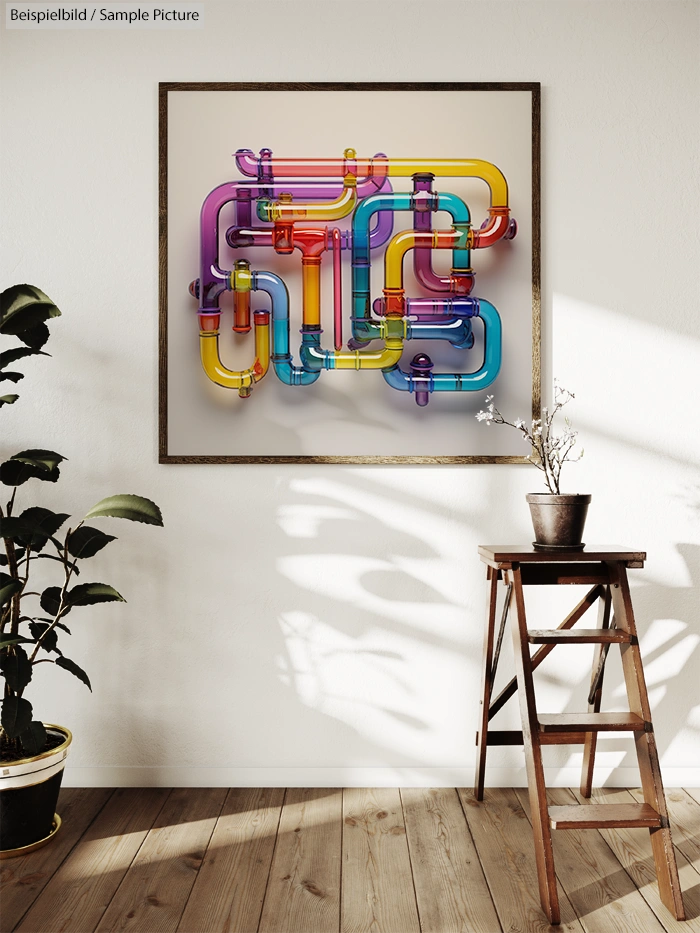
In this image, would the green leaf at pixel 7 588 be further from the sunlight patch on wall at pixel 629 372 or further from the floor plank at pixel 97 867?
the sunlight patch on wall at pixel 629 372

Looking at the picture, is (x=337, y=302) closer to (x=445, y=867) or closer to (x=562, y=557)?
(x=562, y=557)

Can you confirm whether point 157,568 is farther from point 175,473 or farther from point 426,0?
point 426,0

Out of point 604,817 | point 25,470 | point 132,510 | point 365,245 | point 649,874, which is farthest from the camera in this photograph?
point 365,245

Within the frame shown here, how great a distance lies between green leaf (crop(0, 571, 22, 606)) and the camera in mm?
1960

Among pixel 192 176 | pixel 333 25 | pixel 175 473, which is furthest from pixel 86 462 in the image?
pixel 333 25

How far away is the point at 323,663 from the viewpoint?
240 cm

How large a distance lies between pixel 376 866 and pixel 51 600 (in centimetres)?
111

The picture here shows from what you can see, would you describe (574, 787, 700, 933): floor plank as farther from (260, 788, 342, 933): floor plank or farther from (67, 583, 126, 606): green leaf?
(67, 583, 126, 606): green leaf

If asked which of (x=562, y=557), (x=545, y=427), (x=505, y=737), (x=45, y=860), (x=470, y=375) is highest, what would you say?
(x=470, y=375)

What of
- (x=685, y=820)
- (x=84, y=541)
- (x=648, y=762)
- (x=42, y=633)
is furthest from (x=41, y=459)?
(x=685, y=820)

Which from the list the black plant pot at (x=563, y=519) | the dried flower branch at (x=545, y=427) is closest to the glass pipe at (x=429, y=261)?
the dried flower branch at (x=545, y=427)

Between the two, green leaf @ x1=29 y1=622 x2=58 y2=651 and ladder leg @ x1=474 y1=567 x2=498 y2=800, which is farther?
ladder leg @ x1=474 y1=567 x2=498 y2=800

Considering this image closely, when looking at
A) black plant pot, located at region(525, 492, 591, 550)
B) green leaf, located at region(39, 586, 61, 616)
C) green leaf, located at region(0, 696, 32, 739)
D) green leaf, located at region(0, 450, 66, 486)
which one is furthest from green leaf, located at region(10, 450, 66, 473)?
black plant pot, located at region(525, 492, 591, 550)

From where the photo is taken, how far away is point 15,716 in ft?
6.24
